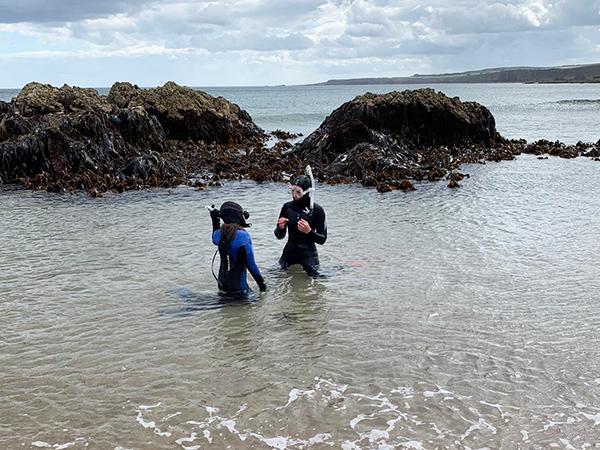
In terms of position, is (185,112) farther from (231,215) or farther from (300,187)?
(231,215)

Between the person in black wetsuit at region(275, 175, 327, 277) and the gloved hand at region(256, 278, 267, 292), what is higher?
the person in black wetsuit at region(275, 175, 327, 277)

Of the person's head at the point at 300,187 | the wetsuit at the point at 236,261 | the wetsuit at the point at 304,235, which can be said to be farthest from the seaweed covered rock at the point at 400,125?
the wetsuit at the point at 236,261

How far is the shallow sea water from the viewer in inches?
224

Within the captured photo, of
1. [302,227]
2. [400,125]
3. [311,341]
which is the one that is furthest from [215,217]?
[400,125]

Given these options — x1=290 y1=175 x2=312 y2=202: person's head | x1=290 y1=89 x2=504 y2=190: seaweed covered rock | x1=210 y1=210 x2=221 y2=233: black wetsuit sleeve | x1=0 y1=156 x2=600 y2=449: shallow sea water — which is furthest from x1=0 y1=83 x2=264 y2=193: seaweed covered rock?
x1=210 y1=210 x2=221 y2=233: black wetsuit sleeve

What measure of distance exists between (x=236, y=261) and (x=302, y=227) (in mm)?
1319

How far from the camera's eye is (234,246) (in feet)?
28.2

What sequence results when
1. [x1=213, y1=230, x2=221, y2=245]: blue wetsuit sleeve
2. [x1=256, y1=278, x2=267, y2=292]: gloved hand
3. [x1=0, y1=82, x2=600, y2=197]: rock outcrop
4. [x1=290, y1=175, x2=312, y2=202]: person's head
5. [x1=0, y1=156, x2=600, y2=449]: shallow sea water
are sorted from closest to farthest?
[x1=0, y1=156, x2=600, y2=449]: shallow sea water
[x1=213, y1=230, x2=221, y2=245]: blue wetsuit sleeve
[x1=256, y1=278, x2=267, y2=292]: gloved hand
[x1=290, y1=175, x2=312, y2=202]: person's head
[x1=0, y1=82, x2=600, y2=197]: rock outcrop

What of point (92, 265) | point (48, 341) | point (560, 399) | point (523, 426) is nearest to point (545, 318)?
point (560, 399)

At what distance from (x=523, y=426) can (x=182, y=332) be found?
4.18 m

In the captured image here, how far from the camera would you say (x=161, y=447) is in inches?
212

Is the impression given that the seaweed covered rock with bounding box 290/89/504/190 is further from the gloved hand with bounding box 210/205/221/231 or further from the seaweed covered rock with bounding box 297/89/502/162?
the gloved hand with bounding box 210/205/221/231

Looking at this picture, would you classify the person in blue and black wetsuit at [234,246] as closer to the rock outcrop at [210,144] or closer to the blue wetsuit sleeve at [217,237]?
the blue wetsuit sleeve at [217,237]

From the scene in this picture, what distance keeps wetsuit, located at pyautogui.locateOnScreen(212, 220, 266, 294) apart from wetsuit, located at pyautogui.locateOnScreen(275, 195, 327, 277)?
1.09m
